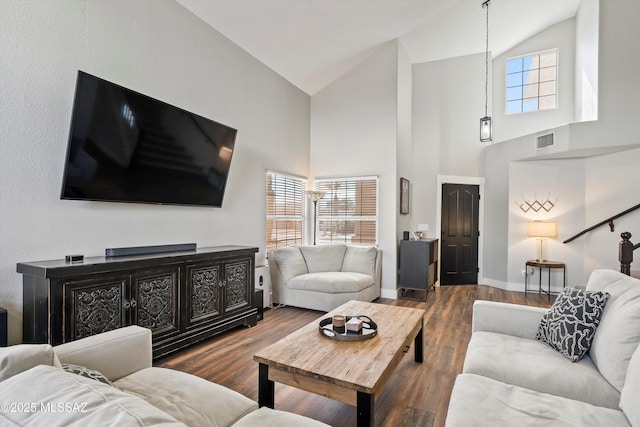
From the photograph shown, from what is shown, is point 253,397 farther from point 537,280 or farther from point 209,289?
point 537,280

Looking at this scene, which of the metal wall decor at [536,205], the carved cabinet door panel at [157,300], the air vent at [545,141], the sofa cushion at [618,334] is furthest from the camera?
the metal wall decor at [536,205]

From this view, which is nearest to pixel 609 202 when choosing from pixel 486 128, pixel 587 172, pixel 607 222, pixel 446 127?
pixel 607 222

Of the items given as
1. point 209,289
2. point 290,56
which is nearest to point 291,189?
point 290,56

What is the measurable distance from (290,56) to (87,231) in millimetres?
3446

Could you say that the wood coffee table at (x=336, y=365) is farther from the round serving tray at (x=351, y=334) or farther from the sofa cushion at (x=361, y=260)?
the sofa cushion at (x=361, y=260)

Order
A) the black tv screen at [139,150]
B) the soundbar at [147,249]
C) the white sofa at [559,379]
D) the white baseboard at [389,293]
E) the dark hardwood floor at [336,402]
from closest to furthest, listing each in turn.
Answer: the white sofa at [559,379] < the dark hardwood floor at [336,402] < the black tv screen at [139,150] < the soundbar at [147,249] < the white baseboard at [389,293]

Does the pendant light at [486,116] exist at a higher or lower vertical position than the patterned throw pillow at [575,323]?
higher

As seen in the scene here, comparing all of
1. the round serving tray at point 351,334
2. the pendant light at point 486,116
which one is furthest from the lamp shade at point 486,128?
the round serving tray at point 351,334

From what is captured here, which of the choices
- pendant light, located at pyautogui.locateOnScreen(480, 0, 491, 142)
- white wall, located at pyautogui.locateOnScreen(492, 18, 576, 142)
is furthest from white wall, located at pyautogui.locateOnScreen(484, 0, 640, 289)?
pendant light, located at pyautogui.locateOnScreen(480, 0, 491, 142)

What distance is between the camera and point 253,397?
228 centimetres

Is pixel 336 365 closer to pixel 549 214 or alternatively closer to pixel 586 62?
pixel 549 214

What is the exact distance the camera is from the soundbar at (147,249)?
268 centimetres

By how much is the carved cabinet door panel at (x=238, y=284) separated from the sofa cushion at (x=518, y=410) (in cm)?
249

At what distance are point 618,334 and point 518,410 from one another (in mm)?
703
